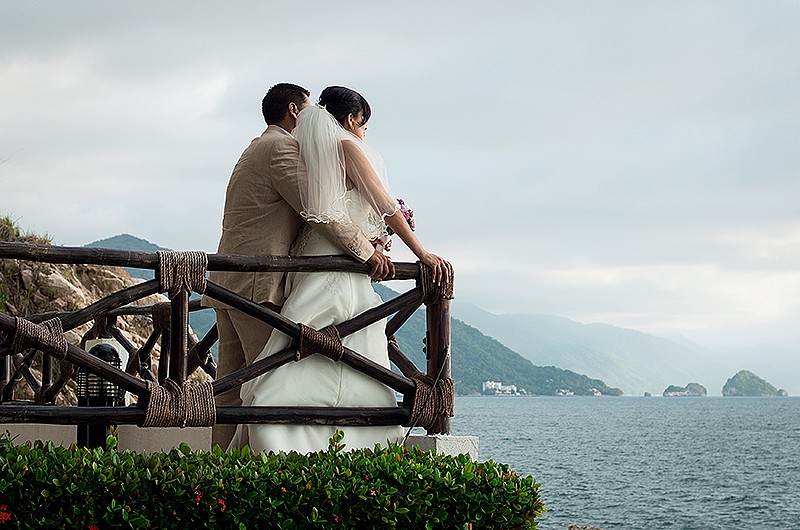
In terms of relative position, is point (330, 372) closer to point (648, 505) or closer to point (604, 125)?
point (648, 505)

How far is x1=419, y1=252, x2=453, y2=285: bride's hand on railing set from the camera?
4883 mm

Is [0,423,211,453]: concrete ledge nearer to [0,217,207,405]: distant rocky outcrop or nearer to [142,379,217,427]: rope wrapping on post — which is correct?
[142,379,217,427]: rope wrapping on post

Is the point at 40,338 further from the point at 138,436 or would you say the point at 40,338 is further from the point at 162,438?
the point at 138,436

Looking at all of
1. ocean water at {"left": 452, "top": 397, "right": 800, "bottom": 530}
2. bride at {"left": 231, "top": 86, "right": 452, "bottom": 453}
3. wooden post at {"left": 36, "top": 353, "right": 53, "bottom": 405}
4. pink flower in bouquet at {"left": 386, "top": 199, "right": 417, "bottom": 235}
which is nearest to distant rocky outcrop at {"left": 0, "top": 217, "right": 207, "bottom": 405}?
wooden post at {"left": 36, "top": 353, "right": 53, "bottom": 405}

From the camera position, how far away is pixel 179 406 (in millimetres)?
4301

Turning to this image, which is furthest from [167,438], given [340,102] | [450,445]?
[340,102]

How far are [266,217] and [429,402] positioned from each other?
1.23 m

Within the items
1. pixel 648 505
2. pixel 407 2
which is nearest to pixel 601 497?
pixel 648 505

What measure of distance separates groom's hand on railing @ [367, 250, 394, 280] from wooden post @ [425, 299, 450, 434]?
0.96ft

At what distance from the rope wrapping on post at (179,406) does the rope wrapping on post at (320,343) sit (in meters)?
0.46

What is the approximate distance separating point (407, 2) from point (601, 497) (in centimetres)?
2718

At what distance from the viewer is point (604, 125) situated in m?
133

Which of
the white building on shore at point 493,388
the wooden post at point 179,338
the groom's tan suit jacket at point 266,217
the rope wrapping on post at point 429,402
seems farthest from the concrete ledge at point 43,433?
the white building on shore at point 493,388

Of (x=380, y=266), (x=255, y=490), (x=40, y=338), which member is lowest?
(x=255, y=490)
